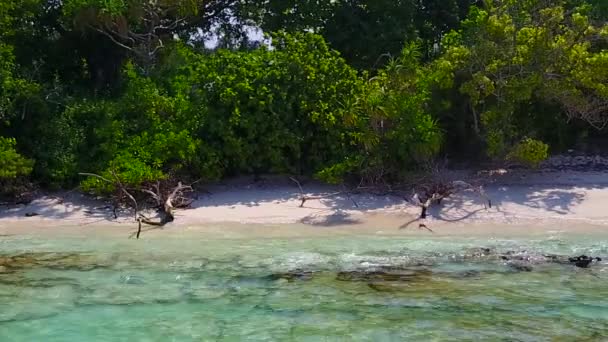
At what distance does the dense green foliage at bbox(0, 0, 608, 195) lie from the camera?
43.4 ft

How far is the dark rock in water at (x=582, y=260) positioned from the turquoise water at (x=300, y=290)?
13 cm

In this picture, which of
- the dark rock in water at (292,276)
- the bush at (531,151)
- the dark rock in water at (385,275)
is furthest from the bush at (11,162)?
the bush at (531,151)

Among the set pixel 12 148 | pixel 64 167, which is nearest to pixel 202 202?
pixel 64 167

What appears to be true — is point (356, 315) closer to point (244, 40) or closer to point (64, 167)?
point (64, 167)

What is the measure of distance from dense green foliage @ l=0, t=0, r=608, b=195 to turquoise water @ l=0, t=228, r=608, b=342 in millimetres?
2512

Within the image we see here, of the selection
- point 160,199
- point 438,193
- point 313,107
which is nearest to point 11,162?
point 160,199

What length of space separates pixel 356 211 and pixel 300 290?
14.2 ft

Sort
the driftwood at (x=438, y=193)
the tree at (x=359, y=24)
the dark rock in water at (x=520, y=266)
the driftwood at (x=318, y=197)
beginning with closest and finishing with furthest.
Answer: the dark rock in water at (x=520, y=266) → the driftwood at (x=438, y=193) → the driftwood at (x=318, y=197) → the tree at (x=359, y=24)

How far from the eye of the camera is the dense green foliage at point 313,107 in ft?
43.4

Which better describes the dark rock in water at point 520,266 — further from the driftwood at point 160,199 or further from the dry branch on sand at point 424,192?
the driftwood at point 160,199

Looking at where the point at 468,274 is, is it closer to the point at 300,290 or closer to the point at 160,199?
the point at 300,290

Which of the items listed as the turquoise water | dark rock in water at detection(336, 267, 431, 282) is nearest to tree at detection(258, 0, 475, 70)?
the turquoise water

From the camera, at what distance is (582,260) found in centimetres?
950

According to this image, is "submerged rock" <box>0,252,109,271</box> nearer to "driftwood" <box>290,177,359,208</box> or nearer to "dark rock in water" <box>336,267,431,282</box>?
"dark rock in water" <box>336,267,431,282</box>
